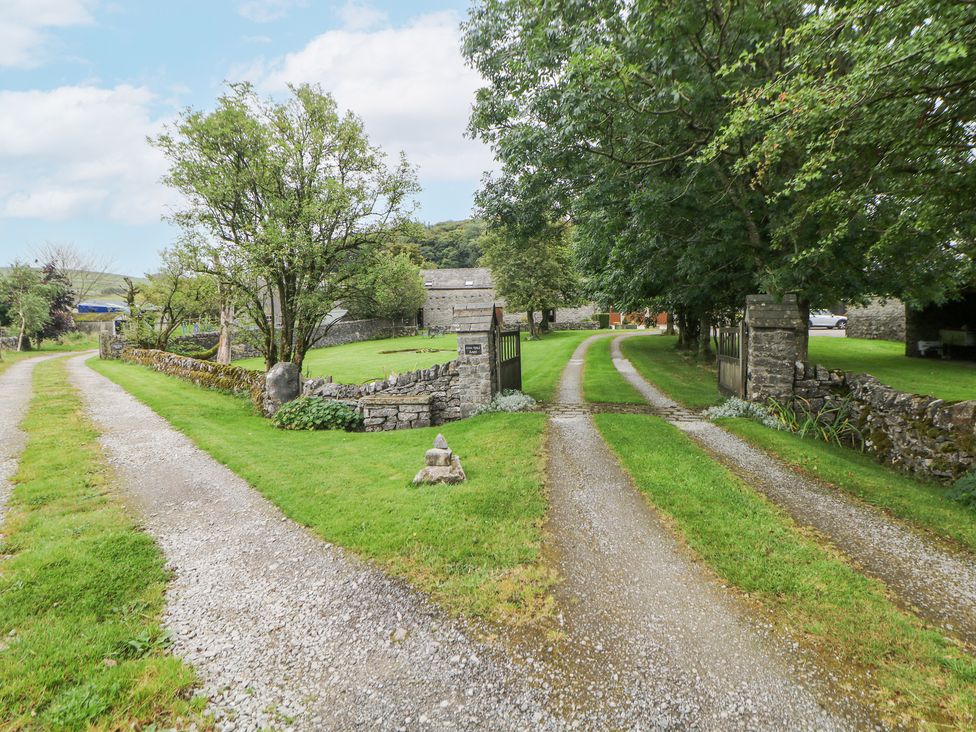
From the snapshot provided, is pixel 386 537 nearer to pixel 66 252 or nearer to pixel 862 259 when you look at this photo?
pixel 862 259

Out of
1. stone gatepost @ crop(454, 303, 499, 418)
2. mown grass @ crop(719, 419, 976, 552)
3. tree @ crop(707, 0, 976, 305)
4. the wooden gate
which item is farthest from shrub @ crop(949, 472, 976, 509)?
stone gatepost @ crop(454, 303, 499, 418)

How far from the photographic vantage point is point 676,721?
281 centimetres

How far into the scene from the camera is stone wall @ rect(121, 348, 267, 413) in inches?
522

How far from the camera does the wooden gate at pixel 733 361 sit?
10.8 metres

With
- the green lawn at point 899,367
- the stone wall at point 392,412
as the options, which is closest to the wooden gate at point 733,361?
the green lawn at point 899,367

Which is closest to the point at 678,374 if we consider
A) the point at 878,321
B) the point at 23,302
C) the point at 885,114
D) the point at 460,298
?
the point at 885,114

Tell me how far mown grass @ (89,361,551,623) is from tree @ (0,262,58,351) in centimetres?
2989

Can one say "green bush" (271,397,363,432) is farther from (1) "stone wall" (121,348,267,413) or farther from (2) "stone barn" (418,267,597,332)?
(2) "stone barn" (418,267,597,332)

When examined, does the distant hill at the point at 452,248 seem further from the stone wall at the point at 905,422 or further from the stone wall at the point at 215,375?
the stone wall at the point at 905,422

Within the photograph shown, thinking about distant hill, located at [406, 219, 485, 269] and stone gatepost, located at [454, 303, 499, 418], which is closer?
stone gatepost, located at [454, 303, 499, 418]

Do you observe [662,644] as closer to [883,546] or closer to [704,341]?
[883,546]

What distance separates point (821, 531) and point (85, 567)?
7.66m

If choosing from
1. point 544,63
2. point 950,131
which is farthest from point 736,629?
point 544,63

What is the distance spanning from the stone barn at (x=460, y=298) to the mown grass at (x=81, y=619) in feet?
145
